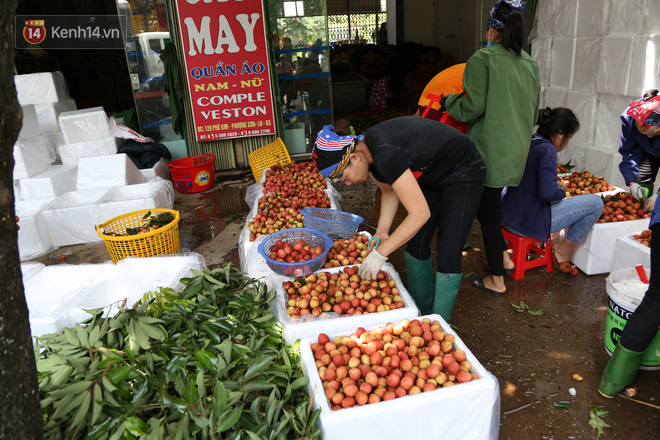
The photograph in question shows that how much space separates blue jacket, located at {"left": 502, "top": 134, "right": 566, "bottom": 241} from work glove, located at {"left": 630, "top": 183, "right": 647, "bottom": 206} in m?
0.83

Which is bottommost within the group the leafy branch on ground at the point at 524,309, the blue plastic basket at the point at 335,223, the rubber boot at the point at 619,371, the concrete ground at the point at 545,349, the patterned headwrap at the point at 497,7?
the concrete ground at the point at 545,349

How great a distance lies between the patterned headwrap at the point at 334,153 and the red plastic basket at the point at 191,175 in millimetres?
4258

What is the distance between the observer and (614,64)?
442cm

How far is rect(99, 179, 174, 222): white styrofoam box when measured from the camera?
4.59m

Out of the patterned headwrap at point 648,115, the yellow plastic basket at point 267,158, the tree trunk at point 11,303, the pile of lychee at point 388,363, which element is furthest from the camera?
the yellow plastic basket at point 267,158

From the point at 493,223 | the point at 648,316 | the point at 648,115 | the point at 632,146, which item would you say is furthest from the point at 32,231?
the point at 632,146

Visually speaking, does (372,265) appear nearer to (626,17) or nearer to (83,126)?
(626,17)

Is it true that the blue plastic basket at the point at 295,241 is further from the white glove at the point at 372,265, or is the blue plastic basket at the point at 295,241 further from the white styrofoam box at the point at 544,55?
the white styrofoam box at the point at 544,55

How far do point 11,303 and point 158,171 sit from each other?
17.4ft

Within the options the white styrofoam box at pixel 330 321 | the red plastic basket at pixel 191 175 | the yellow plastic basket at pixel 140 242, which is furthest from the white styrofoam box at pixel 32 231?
the white styrofoam box at pixel 330 321

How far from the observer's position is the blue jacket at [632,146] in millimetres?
3248

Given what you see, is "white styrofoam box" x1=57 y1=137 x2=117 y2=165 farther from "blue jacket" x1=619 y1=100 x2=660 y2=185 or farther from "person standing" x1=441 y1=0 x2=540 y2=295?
"blue jacket" x1=619 y1=100 x2=660 y2=185

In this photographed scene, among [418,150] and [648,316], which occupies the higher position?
[418,150]

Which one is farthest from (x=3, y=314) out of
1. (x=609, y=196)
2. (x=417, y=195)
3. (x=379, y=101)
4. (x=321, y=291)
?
(x=379, y=101)
